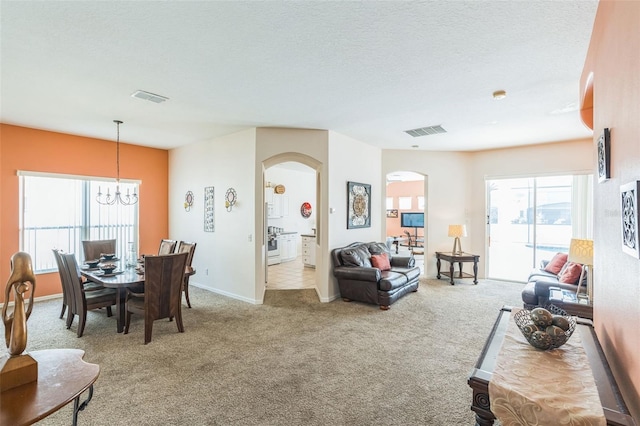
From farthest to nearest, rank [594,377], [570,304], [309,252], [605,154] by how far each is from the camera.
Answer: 1. [309,252]
2. [570,304]
3. [605,154]
4. [594,377]

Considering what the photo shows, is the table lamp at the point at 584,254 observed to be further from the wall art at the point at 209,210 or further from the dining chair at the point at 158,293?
the wall art at the point at 209,210

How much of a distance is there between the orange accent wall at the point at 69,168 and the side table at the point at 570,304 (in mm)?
6932

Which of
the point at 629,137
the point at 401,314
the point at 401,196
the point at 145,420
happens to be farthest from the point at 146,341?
the point at 401,196

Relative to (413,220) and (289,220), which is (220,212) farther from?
(413,220)

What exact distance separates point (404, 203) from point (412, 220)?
1.50 metres

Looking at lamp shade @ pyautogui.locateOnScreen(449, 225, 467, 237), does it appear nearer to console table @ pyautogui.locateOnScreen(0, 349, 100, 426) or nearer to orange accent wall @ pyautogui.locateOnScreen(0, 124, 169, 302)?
→ orange accent wall @ pyautogui.locateOnScreen(0, 124, 169, 302)

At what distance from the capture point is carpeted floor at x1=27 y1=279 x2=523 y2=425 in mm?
2268

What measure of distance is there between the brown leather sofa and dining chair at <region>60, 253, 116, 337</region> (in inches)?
128

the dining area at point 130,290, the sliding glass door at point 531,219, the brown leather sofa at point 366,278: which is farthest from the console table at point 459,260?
the dining area at point 130,290

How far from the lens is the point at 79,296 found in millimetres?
3652

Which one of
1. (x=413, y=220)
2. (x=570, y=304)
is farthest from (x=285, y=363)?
(x=413, y=220)

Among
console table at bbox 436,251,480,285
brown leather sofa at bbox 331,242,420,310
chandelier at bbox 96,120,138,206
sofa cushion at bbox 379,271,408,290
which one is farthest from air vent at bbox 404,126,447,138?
chandelier at bbox 96,120,138,206

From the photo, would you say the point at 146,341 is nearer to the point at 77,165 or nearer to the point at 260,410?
the point at 260,410

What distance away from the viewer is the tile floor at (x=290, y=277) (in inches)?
239
